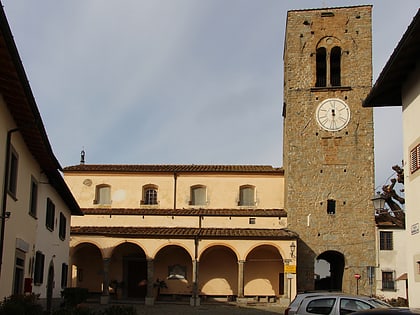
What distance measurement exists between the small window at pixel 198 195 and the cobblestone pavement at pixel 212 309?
7233 mm

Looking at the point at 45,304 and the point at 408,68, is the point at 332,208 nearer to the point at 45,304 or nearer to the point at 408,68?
the point at 45,304

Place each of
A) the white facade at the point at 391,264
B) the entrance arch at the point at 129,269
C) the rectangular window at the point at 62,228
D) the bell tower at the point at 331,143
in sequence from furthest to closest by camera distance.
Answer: the entrance arch at the point at 129,269 < the bell tower at the point at 331,143 < the white facade at the point at 391,264 < the rectangular window at the point at 62,228

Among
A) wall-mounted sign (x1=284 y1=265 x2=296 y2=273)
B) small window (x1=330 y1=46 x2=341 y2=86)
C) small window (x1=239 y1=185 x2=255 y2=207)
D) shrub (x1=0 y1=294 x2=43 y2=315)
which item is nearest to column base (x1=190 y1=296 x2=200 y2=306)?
wall-mounted sign (x1=284 y1=265 x2=296 y2=273)

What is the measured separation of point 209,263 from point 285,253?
514cm

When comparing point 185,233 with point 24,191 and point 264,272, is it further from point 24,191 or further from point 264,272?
point 24,191

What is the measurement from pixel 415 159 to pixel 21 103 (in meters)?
8.75

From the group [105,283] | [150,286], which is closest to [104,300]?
[105,283]

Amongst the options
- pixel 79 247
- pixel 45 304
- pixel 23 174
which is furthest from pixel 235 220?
pixel 23 174

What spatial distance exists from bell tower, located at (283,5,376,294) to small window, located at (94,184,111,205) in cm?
1111

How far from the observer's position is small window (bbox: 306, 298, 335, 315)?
1423 centimetres

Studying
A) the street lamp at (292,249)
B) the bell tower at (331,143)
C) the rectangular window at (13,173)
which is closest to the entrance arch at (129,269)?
the street lamp at (292,249)

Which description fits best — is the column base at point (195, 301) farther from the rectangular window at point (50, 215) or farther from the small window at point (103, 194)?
the rectangular window at point (50, 215)

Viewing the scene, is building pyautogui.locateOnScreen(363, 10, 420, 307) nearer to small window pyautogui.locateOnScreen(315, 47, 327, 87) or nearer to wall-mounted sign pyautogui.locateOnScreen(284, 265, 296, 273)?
wall-mounted sign pyautogui.locateOnScreen(284, 265, 296, 273)

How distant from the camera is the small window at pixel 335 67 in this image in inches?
1453
